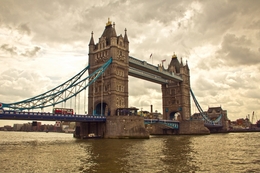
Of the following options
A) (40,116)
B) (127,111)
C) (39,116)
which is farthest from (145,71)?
(39,116)

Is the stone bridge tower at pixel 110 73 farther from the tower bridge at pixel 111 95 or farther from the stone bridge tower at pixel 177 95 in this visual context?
the stone bridge tower at pixel 177 95

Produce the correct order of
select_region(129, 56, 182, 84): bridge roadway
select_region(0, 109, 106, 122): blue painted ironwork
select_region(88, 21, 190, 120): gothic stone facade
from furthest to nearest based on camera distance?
select_region(129, 56, 182, 84): bridge roadway < select_region(88, 21, 190, 120): gothic stone facade < select_region(0, 109, 106, 122): blue painted ironwork

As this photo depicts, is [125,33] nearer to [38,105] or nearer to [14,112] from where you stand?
[38,105]

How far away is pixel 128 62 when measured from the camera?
77125 millimetres

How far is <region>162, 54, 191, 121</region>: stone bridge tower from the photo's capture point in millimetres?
107312

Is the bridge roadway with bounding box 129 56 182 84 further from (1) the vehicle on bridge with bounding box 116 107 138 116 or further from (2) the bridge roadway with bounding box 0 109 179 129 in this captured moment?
(2) the bridge roadway with bounding box 0 109 179 129

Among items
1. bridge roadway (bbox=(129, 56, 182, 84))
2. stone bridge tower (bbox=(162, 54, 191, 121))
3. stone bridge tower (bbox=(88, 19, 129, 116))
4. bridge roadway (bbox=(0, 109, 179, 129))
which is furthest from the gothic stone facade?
stone bridge tower (bbox=(162, 54, 191, 121))

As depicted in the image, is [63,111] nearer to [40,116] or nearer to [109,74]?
[40,116]

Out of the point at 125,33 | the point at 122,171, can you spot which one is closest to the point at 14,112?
the point at 122,171

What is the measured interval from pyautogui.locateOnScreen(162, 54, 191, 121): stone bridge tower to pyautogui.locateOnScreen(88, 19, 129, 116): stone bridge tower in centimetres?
4152

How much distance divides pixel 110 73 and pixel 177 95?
4763 cm

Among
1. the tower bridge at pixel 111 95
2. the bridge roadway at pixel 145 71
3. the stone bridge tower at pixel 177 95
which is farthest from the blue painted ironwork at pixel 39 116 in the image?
the stone bridge tower at pixel 177 95

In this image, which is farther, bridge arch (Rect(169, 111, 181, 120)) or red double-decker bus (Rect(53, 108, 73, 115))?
bridge arch (Rect(169, 111, 181, 120))

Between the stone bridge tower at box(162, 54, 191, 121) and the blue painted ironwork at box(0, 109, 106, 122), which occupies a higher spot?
the stone bridge tower at box(162, 54, 191, 121)
